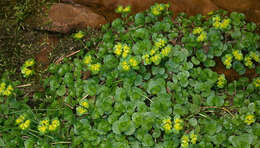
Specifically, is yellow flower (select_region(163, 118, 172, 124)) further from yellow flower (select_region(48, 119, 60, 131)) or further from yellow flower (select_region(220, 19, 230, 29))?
yellow flower (select_region(220, 19, 230, 29))

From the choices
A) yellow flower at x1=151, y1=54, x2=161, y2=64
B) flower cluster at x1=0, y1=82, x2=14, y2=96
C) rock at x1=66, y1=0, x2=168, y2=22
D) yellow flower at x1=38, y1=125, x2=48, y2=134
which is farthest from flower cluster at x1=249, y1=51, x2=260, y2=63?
flower cluster at x1=0, y1=82, x2=14, y2=96

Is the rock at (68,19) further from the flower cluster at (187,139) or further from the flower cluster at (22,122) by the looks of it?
the flower cluster at (187,139)

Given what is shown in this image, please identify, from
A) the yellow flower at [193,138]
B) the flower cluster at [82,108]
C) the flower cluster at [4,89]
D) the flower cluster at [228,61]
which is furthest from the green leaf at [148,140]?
the flower cluster at [4,89]

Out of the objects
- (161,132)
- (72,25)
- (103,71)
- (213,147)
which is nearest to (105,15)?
(72,25)

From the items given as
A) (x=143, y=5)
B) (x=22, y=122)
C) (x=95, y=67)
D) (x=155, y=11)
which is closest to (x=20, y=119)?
(x=22, y=122)

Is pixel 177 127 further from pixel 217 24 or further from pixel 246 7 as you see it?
pixel 246 7

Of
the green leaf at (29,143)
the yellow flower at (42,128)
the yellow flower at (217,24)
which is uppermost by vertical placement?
the yellow flower at (217,24)

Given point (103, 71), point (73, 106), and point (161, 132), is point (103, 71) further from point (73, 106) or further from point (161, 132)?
point (161, 132)

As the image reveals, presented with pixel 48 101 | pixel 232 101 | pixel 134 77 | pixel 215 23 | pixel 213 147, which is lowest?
pixel 213 147
